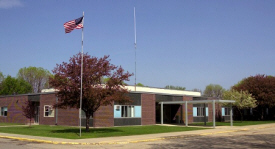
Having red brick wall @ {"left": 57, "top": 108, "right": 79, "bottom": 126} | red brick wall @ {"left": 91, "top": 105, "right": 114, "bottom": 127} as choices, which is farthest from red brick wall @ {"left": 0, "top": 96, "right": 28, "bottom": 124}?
red brick wall @ {"left": 91, "top": 105, "right": 114, "bottom": 127}

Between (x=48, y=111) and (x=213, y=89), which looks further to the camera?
(x=213, y=89)

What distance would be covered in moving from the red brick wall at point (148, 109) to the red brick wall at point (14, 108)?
→ 1536cm

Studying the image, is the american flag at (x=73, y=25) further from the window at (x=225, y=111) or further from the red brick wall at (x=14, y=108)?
the window at (x=225, y=111)

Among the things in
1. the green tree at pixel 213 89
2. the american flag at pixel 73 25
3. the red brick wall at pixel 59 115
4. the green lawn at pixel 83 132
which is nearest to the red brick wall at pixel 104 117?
the red brick wall at pixel 59 115

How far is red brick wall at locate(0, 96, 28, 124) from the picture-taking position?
4097 centimetres

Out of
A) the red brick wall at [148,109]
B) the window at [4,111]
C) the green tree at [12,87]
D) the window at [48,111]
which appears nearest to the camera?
the red brick wall at [148,109]

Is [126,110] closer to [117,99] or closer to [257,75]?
[117,99]

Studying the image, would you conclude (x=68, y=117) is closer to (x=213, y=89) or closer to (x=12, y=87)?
(x=12, y=87)

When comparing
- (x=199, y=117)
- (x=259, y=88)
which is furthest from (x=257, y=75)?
(x=199, y=117)

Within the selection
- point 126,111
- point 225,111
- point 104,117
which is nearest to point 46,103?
point 104,117

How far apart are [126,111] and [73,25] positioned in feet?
48.9

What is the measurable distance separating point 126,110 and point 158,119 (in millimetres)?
8942

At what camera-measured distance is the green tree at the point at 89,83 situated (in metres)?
24.0

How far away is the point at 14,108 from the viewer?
139ft
